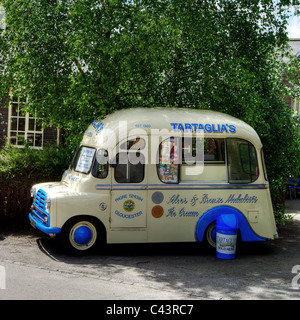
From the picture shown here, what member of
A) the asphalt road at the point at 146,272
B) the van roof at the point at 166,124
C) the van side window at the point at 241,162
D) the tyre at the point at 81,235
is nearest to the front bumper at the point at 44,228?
the tyre at the point at 81,235

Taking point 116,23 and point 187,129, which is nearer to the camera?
point 187,129

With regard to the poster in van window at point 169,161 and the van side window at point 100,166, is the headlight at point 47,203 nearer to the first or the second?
the van side window at point 100,166

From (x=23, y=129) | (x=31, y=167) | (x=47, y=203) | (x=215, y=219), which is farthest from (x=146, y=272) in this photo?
(x=23, y=129)

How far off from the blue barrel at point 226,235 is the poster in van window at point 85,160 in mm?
2660

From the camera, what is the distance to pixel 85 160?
9359 mm

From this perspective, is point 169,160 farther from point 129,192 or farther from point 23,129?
point 23,129

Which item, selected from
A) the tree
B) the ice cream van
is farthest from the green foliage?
the ice cream van

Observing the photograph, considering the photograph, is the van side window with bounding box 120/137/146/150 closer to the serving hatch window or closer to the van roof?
the van roof

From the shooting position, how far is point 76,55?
383 inches

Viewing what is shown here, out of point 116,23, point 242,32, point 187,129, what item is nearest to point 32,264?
point 187,129

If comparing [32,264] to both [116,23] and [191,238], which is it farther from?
[116,23]

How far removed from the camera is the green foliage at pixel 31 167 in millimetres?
11336
